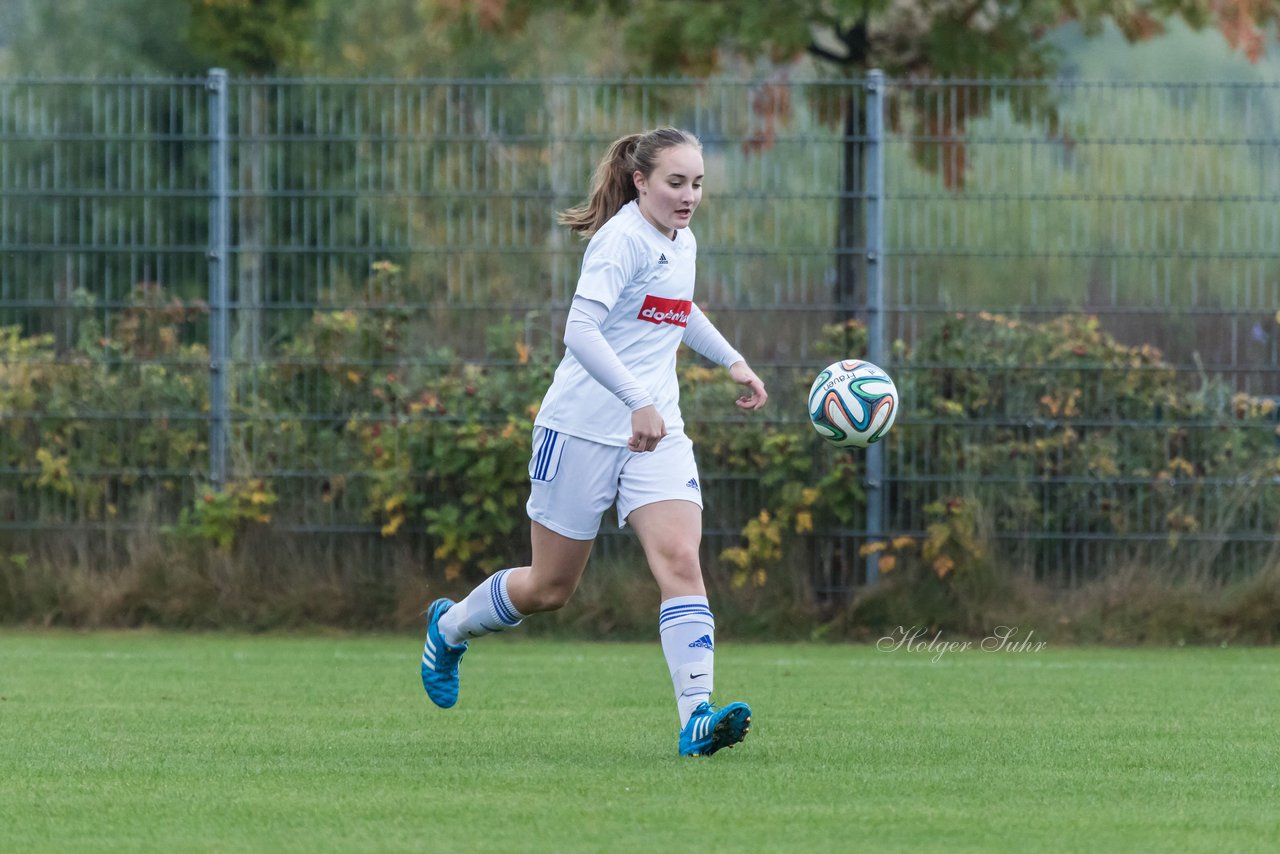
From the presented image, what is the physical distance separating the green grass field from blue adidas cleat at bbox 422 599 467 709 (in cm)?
11

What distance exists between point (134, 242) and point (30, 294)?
2.18ft

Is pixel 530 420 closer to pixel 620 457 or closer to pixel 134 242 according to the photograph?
pixel 134 242

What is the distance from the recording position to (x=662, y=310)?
640cm

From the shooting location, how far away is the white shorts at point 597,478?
6.27 metres

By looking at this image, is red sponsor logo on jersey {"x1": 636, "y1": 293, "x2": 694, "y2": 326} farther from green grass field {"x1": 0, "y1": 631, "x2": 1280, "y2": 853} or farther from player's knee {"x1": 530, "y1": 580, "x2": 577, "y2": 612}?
green grass field {"x1": 0, "y1": 631, "x2": 1280, "y2": 853}

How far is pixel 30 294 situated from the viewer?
36.7 ft

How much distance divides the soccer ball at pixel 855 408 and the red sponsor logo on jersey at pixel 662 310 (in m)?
0.75

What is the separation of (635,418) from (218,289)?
226 inches

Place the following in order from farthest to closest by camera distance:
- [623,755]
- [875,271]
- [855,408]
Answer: [875,271] < [855,408] < [623,755]

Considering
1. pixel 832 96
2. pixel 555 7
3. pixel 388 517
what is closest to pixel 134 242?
pixel 388 517

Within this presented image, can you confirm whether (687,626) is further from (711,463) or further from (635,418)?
(711,463)

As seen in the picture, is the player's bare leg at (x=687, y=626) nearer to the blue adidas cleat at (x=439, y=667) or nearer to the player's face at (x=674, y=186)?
the player's face at (x=674, y=186)

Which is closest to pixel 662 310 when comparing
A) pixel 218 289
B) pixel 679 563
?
pixel 679 563

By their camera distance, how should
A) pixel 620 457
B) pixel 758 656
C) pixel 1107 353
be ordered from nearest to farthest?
pixel 620 457, pixel 758 656, pixel 1107 353
